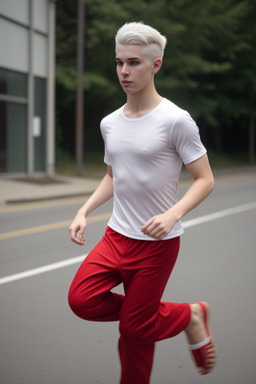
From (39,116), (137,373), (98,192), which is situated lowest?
(137,373)

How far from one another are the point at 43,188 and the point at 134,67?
44.6ft

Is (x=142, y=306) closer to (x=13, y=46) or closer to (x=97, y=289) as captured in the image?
(x=97, y=289)

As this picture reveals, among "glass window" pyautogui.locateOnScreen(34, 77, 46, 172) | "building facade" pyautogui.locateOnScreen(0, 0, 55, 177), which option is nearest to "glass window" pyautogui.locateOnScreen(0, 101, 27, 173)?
"building facade" pyautogui.locateOnScreen(0, 0, 55, 177)

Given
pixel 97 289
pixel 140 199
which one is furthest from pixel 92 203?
pixel 97 289

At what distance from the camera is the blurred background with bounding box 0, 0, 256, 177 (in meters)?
18.7

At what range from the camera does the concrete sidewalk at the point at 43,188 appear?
13.8 meters

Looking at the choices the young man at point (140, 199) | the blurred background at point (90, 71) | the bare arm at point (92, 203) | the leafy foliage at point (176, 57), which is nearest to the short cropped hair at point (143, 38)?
the young man at point (140, 199)

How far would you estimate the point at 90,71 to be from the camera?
25.0 metres

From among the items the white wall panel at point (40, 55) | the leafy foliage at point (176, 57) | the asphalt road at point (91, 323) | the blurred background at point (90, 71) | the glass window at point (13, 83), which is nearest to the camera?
the asphalt road at point (91, 323)

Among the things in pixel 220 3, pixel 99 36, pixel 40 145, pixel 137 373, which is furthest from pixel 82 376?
pixel 220 3

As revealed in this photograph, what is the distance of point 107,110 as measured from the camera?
96.9 feet

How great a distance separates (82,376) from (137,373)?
71 centimetres

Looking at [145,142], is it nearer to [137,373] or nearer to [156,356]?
[137,373]

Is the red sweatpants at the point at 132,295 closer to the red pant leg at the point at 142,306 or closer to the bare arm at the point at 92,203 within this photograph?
the red pant leg at the point at 142,306
